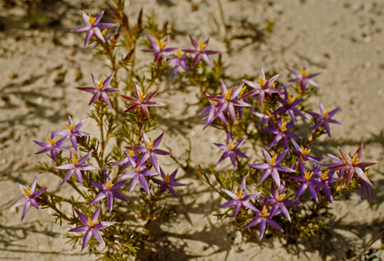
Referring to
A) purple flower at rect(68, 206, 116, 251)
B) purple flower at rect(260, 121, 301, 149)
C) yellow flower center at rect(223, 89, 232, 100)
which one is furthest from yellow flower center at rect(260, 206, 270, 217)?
purple flower at rect(68, 206, 116, 251)

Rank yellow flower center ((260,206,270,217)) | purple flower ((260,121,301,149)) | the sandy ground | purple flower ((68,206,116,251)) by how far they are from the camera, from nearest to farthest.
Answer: purple flower ((68,206,116,251)), yellow flower center ((260,206,270,217)), purple flower ((260,121,301,149)), the sandy ground

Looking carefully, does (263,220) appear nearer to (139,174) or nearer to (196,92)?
A: (139,174)

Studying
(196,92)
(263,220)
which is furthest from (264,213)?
(196,92)

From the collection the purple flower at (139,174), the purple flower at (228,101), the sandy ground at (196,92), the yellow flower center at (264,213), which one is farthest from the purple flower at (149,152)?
the sandy ground at (196,92)

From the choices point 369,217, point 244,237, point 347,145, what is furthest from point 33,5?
point 369,217

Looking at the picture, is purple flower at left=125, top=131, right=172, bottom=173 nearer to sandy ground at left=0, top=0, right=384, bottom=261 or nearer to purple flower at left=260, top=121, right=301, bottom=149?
purple flower at left=260, top=121, right=301, bottom=149

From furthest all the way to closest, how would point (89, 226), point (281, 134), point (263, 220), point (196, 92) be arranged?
point (196, 92) → point (281, 134) → point (263, 220) → point (89, 226)

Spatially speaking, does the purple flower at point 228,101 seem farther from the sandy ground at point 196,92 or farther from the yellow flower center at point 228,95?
the sandy ground at point 196,92

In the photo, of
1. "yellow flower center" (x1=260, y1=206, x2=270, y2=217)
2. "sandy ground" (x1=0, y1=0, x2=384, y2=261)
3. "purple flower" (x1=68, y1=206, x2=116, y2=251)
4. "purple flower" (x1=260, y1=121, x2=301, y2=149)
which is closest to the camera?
"purple flower" (x1=68, y1=206, x2=116, y2=251)

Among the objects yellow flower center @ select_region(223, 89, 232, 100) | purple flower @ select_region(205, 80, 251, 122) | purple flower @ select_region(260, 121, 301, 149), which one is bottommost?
purple flower @ select_region(260, 121, 301, 149)
